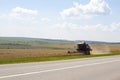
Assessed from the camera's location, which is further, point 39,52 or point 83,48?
point 39,52

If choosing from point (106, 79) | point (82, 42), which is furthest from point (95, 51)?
point (106, 79)

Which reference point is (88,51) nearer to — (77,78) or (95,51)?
(95,51)

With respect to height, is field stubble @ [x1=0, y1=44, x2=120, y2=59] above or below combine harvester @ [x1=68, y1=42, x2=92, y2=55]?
below

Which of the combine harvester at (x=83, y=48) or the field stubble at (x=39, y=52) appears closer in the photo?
the field stubble at (x=39, y=52)

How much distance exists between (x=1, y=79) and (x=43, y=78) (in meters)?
1.73

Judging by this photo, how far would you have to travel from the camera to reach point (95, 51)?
56406 millimetres

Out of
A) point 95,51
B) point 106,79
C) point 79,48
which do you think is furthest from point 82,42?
point 106,79

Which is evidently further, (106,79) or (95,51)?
(95,51)

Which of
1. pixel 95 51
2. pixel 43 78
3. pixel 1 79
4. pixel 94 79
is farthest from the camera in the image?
pixel 95 51

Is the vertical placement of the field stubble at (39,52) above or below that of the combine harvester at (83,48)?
below

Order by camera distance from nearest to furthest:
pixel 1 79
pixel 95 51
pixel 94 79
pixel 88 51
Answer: pixel 1 79 < pixel 94 79 < pixel 88 51 < pixel 95 51

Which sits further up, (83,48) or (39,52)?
(83,48)

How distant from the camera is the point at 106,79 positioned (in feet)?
44.3

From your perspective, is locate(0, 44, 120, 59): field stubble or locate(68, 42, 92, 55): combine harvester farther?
locate(68, 42, 92, 55): combine harvester
